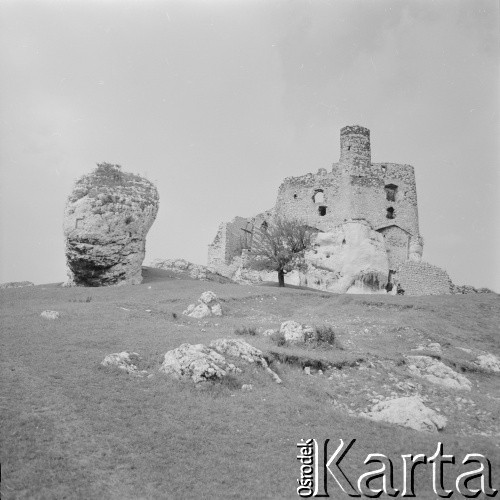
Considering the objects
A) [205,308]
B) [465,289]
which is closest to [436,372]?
[205,308]

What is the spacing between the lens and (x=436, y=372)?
1692cm

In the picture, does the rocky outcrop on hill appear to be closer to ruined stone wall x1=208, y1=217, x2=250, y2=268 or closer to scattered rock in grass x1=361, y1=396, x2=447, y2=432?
ruined stone wall x1=208, y1=217, x2=250, y2=268

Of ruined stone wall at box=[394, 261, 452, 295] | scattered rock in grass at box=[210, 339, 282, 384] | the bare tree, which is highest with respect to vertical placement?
the bare tree

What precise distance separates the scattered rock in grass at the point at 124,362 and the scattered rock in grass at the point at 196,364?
2.24 feet

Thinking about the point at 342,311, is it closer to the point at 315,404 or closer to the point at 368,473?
the point at 315,404

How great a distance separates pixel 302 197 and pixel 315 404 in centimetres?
3789

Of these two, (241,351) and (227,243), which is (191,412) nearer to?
(241,351)

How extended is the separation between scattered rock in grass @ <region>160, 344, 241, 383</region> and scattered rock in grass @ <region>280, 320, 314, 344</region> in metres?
4.28

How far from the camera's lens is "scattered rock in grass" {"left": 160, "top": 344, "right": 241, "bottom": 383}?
13750mm

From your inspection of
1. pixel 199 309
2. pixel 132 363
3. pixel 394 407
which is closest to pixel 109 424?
pixel 132 363

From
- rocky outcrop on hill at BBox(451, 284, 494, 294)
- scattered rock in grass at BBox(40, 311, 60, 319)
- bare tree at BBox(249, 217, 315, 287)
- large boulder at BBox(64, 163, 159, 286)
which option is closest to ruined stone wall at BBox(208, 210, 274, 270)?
bare tree at BBox(249, 217, 315, 287)

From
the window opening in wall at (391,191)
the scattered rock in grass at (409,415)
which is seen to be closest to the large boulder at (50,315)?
the scattered rock in grass at (409,415)

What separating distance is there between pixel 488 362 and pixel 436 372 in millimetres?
3669

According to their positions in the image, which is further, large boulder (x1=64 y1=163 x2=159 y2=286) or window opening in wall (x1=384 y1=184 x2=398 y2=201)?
window opening in wall (x1=384 y1=184 x2=398 y2=201)
